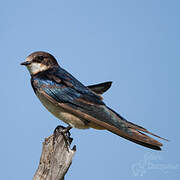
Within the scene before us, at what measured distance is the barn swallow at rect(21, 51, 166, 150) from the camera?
12.0 ft

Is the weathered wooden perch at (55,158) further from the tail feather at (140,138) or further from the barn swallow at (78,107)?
the tail feather at (140,138)

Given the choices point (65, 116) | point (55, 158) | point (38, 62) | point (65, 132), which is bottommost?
point (55, 158)

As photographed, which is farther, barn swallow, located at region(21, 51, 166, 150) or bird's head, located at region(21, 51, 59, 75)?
bird's head, located at region(21, 51, 59, 75)

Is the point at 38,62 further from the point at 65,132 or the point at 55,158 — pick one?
the point at 55,158

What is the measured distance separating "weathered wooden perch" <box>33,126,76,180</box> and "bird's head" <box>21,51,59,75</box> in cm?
113

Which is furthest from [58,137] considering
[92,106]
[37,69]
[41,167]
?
[37,69]

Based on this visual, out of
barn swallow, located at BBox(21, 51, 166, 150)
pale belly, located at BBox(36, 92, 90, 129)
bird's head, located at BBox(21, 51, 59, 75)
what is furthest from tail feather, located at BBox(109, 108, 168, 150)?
bird's head, located at BBox(21, 51, 59, 75)

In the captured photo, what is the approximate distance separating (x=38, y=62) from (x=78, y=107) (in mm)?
905

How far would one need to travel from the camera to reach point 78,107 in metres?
3.87

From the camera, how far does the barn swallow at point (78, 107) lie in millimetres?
3658

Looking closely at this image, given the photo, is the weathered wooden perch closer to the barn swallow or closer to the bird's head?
the barn swallow

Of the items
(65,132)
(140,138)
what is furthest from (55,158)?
(140,138)

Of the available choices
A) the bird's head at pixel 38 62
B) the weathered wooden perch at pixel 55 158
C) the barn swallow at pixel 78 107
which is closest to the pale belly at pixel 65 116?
the barn swallow at pixel 78 107

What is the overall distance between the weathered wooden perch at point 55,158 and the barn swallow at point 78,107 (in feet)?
1.22
